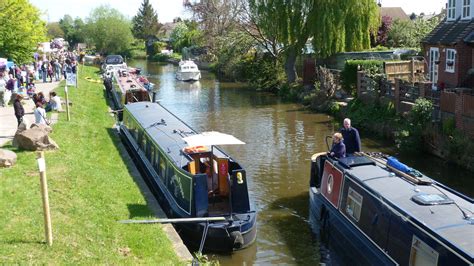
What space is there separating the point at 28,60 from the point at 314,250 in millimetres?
28495

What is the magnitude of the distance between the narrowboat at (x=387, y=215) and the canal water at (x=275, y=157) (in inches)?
37.0

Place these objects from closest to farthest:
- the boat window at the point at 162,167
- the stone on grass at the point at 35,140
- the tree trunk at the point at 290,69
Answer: the boat window at the point at 162,167 < the stone on grass at the point at 35,140 < the tree trunk at the point at 290,69

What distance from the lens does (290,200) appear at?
15172mm

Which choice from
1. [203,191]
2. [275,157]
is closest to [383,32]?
[275,157]

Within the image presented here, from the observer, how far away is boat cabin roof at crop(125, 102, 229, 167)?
13308 millimetres

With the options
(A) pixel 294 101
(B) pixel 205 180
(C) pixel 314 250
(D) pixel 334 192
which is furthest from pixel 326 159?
(A) pixel 294 101

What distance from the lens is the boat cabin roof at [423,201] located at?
306 inches

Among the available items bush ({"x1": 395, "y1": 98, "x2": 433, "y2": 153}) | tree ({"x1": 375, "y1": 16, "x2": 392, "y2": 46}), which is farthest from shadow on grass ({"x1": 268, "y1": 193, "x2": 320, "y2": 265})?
tree ({"x1": 375, "y1": 16, "x2": 392, "y2": 46})

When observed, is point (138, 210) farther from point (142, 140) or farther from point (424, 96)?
point (424, 96)

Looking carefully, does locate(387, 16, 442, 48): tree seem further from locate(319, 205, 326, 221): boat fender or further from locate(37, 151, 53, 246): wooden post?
locate(37, 151, 53, 246): wooden post

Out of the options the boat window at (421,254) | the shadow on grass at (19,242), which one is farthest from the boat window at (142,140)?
the boat window at (421,254)

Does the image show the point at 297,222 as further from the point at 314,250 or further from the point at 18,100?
the point at 18,100

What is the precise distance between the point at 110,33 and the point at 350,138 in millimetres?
73022

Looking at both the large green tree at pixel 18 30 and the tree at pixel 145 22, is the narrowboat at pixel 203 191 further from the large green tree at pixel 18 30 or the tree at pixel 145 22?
the tree at pixel 145 22
